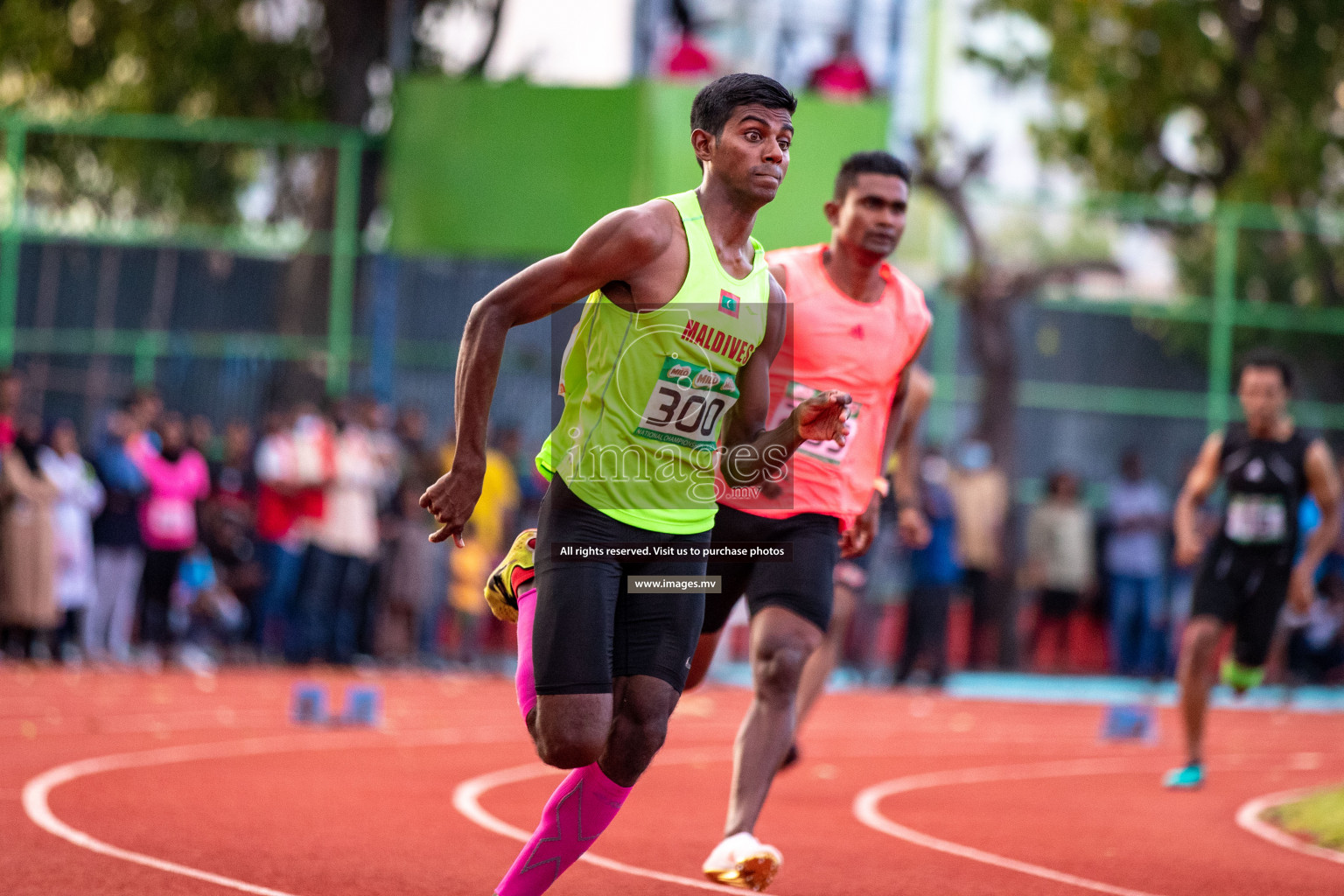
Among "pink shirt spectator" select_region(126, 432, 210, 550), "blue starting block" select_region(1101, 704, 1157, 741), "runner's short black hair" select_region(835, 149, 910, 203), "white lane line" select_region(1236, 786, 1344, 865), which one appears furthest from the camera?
"pink shirt spectator" select_region(126, 432, 210, 550)

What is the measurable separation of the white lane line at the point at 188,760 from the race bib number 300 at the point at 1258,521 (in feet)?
14.9

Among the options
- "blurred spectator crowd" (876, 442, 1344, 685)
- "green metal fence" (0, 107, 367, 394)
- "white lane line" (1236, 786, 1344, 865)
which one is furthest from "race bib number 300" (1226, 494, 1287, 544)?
"green metal fence" (0, 107, 367, 394)

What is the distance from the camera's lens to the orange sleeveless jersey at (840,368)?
659 centimetres

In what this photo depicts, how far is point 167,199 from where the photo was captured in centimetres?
2045

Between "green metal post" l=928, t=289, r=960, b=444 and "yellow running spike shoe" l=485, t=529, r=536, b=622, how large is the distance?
49.4 feet

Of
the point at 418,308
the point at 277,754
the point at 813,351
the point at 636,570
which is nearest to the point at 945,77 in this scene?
the point at 418,308

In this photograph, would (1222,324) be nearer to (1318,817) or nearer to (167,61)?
(1318,817)

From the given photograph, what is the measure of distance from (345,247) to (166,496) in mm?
4045

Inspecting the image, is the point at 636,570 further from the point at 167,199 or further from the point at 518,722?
the point at 167,199

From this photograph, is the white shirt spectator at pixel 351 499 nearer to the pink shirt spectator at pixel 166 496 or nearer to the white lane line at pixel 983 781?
the pink shirt spectator at pixel 166 496

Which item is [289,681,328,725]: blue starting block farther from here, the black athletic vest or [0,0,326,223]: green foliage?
[0,0,326,223]: green foliage

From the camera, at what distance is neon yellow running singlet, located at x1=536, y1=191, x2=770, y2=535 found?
4793 mm

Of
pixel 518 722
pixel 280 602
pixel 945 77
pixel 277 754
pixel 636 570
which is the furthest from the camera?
pixel 945 77

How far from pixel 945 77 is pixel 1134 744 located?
51.7 ft
